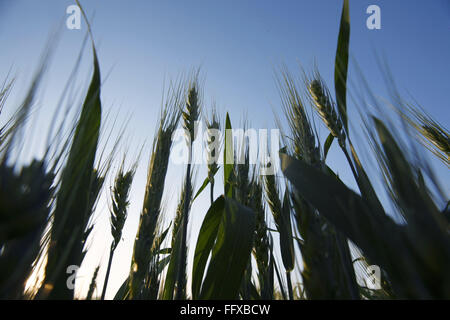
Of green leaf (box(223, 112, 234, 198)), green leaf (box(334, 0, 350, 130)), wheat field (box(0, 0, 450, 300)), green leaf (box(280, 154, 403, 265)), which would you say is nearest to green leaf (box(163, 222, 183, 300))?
wheat field (box(0, 0, 450, 300))

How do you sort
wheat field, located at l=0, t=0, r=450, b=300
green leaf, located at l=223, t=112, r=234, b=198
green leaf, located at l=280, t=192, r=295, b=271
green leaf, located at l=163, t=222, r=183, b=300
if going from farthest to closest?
Result: green leaf, located at l=223, t=112, r=234, b=198 < green leaf, located at l=163, t=222, r=183, b=300 < green leaf, located at l=280, t=192, r=295, b=271 < wheat field, located at l=0, t=0, r=450, b=300

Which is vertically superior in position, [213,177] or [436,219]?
[213,177]

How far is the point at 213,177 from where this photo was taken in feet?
5.00

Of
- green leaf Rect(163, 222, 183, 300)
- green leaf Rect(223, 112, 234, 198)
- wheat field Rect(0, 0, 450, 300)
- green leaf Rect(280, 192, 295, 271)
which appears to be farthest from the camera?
green leaf Rect(223, 112, 234, 198)

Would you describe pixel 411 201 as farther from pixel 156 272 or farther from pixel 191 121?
pixel 191 121

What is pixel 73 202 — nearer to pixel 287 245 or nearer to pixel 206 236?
pixel 206 236

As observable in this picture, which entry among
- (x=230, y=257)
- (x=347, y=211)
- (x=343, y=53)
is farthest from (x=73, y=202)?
(x=343, y=53)

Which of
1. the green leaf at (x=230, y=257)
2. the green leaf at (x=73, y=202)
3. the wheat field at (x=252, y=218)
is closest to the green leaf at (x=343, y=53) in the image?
the wheat field at (x=252, y=218)

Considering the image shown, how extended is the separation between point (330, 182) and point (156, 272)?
915 mm

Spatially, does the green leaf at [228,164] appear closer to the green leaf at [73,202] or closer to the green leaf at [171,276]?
the green leaf at [171,276]

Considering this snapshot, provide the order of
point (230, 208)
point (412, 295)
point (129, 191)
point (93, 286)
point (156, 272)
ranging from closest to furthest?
point (412, 295), point (93, 286), point (230, 208), point (156, 272), point (129, 191)

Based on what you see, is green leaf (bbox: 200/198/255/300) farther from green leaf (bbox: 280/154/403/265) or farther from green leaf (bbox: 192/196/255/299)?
green leaf (bbox: 280/154/403/265)

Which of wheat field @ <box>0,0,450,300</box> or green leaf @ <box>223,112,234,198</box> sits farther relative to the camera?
green leaf @ <box>223,112,234,198</box>
